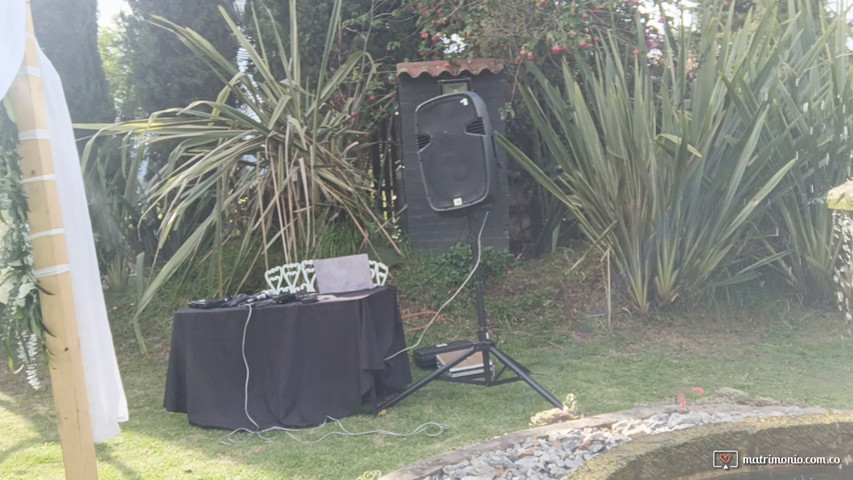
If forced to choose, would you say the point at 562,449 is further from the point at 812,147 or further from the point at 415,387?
the point at 812,147

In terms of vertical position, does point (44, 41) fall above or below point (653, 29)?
above

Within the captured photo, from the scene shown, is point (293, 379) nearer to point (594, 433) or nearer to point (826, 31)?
point (594, 433)

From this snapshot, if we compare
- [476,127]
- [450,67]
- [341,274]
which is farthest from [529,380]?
[450,67]

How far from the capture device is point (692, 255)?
13.9ft

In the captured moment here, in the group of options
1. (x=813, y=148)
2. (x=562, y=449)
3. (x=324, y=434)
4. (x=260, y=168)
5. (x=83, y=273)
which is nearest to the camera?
(x=83, y=273)

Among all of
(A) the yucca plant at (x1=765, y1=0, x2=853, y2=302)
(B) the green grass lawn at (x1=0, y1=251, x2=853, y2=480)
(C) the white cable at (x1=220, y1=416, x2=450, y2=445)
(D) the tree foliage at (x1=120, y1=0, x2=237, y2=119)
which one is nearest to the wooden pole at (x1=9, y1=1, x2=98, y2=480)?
(B) the green grass lawn at (x1=0, y1=251, x2=853, y2=480)

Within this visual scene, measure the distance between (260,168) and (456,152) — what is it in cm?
169

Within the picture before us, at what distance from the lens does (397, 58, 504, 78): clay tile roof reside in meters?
5.08

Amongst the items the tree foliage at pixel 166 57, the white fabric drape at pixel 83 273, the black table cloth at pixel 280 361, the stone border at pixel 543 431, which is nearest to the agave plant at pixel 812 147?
the stone border at pixel 543 431

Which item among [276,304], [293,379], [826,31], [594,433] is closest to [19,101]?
[276,304]

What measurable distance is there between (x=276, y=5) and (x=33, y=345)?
13.5 ft

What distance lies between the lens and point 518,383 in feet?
12.0

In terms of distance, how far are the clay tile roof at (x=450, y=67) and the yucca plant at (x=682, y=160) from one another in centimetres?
87

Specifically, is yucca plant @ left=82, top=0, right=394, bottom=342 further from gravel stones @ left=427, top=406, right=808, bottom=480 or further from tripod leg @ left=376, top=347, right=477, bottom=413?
gravel stones @ left=427, top=406, right=808, bottom=480
